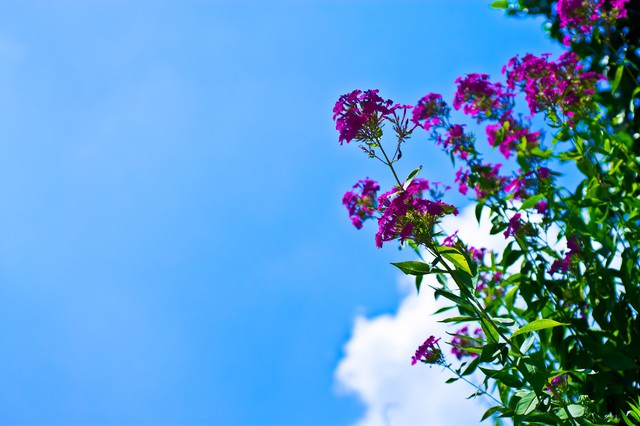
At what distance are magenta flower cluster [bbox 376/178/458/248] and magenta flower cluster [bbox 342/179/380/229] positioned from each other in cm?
169

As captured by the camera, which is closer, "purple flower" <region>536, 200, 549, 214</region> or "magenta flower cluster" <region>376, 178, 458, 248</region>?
"magenta flower cluster" <region>376, 178, 458, 248</region>

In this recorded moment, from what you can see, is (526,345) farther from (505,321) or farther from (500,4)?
(500,4)

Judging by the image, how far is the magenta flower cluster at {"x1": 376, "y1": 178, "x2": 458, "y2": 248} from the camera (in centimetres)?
230

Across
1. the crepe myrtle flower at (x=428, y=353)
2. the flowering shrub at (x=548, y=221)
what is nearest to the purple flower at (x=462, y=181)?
the flowering shrub at (x=548, y=221)

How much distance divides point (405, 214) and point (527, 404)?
1.00 m

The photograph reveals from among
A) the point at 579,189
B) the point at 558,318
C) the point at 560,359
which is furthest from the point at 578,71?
the point at 560,359

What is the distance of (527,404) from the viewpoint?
8.54 ft

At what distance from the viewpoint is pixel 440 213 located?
232 centimetres

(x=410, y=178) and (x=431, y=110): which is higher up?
(x=431, y=110)

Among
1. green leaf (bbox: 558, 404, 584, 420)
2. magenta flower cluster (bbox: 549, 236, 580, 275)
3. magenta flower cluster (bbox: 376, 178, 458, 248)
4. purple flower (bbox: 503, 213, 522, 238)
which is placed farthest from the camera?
purple flower (bbox: 503, 213, 522, 238)

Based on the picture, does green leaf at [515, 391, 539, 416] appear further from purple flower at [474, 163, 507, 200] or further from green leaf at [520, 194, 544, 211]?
purple flower at [474, 163, 507, 200]

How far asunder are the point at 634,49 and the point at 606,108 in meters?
0.55

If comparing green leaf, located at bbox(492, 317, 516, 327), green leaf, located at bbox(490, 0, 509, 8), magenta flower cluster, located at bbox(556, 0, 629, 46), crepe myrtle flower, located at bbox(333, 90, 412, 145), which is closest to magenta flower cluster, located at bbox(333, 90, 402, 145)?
crepe myrtle flower, located at bbox(333, 90, 412, 145)

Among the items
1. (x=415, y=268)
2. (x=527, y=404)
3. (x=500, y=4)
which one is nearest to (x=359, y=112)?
(x=415, y=268)
